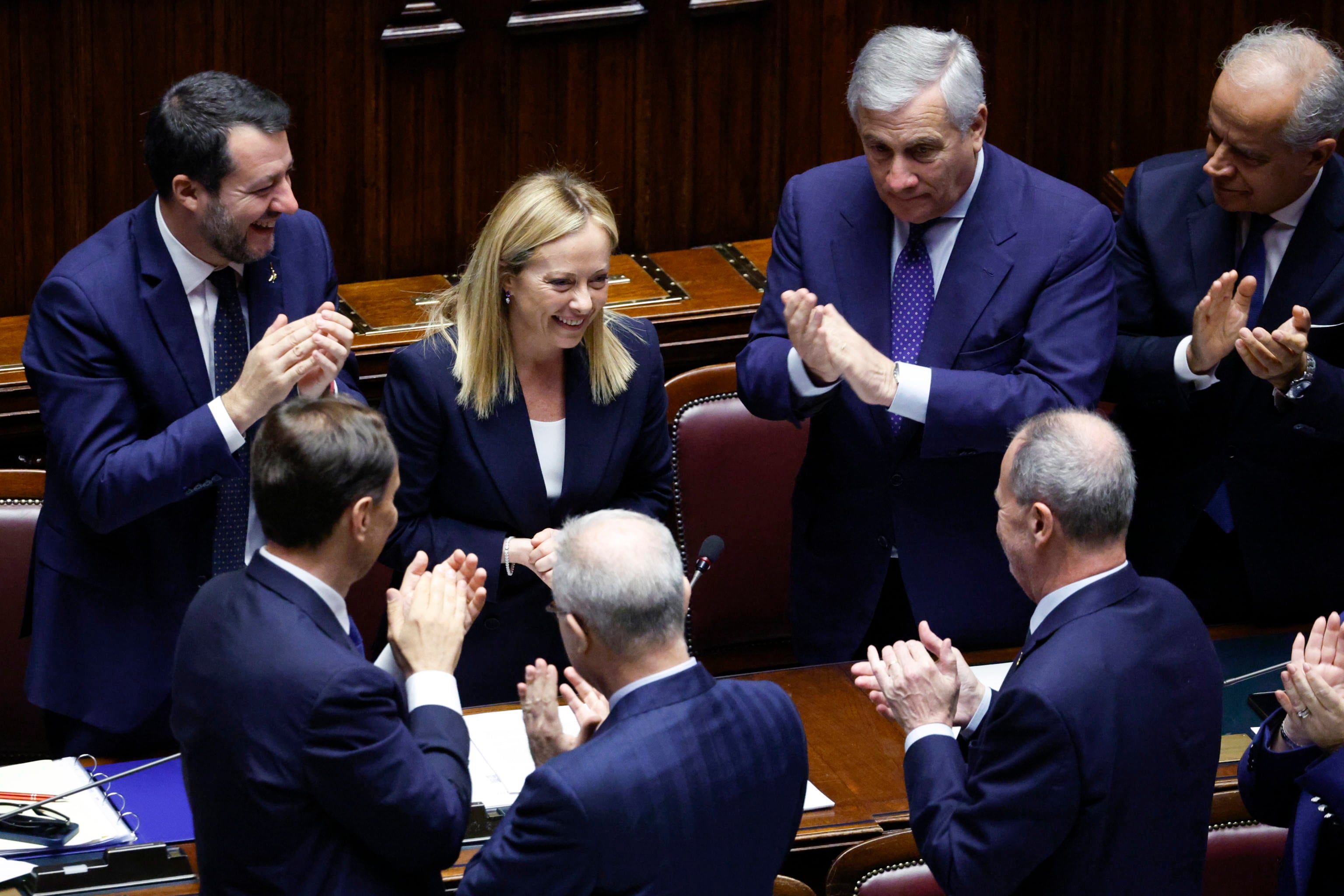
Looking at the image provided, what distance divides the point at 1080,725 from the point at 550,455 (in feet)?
4.19

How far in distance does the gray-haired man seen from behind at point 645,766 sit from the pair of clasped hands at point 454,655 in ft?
0.30

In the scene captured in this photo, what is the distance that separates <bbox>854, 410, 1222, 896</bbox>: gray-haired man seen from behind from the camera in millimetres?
2285

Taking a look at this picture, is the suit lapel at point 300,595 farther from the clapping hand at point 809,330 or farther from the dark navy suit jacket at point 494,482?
the clapping hand at point 809,330

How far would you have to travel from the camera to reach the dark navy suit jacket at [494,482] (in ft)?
10.4

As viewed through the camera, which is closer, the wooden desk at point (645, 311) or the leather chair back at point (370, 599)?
the leather chair back at point (370, 599)

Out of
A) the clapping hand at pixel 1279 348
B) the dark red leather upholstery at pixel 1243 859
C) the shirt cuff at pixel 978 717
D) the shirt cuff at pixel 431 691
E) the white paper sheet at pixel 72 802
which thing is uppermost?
the clapping hand at pixel 1279 348

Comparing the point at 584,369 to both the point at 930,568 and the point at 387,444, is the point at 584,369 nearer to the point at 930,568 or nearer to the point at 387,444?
the point at 930,568

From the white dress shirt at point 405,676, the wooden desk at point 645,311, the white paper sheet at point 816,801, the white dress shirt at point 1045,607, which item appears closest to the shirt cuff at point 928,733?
the white dress shirt at point 1045,607

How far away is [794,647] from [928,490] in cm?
46

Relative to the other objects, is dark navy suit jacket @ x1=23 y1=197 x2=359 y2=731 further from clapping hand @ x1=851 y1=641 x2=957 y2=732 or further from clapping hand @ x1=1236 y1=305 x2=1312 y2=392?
clapping hand @ x1=1236 y1=305 x2=1312 y2=392

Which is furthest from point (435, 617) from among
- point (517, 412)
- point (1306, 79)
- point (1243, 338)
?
point (1306, 79)

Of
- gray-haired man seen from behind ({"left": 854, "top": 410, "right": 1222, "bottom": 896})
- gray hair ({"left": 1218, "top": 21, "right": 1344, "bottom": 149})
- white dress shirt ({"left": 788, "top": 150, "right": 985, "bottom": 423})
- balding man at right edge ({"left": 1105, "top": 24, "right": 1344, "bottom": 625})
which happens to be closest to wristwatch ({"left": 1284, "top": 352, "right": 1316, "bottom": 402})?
balding man at right edge ({"left": 1105, "top": 24, "right": 1344, "bottom": 625})

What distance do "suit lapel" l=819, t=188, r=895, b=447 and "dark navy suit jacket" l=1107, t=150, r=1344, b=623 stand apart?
499 mm

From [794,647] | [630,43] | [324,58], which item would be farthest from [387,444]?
[630,43]
